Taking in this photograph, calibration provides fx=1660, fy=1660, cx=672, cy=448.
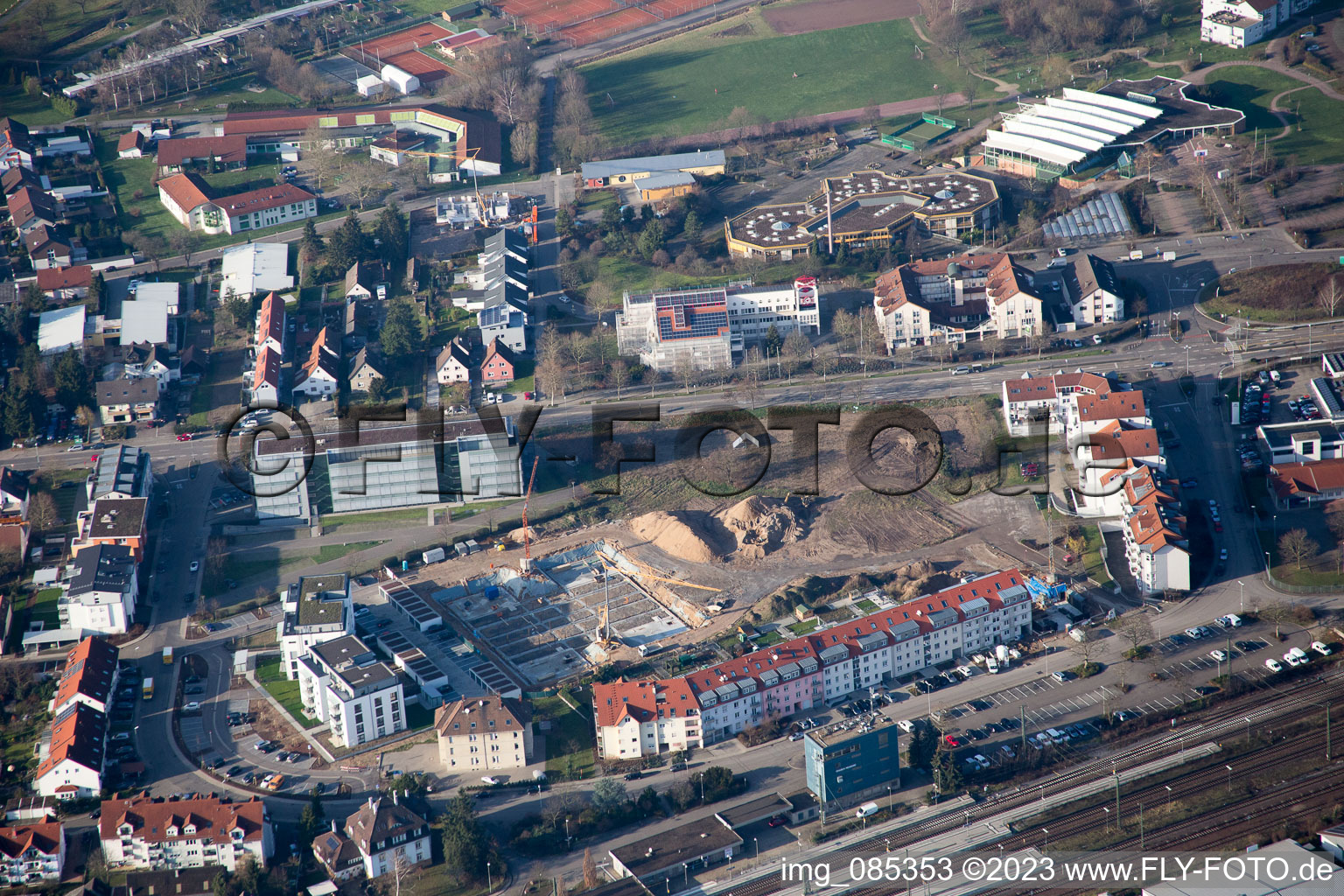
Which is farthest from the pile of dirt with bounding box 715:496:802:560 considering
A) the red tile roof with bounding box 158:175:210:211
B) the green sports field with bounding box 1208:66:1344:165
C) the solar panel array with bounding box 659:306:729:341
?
the green sports field with bounding box 1208:66:1344:165

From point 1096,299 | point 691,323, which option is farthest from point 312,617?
point 1096,299

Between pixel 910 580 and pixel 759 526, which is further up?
pixel 759 526

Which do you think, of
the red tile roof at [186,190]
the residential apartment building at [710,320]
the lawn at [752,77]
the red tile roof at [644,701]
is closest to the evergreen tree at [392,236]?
the red tile roof at [186,190]

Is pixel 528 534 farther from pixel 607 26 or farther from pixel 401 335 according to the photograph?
pixel 607 26

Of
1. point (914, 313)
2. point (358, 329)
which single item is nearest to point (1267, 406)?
point (914, 313)

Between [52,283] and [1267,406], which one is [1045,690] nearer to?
[1267,406]
